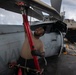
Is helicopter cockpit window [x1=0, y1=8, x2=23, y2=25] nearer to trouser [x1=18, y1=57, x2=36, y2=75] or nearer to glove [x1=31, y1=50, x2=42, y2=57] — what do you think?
trouser [x1=18, y1=57, x2=36, y2=75]

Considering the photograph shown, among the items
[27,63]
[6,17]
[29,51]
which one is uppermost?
[6,17]

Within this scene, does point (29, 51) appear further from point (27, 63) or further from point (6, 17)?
point (6, 17)

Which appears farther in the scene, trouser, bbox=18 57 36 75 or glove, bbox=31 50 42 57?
trouser, bbox=18 57 36 75

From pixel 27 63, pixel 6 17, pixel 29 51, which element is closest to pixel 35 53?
Result: pixel 29 51

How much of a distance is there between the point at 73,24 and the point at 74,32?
33.7 inches

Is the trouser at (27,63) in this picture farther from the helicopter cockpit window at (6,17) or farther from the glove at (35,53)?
the helicopter cockpit window at (6,17)

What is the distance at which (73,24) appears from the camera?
16547mm

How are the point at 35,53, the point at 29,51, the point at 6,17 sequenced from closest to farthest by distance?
the point at 35,53 → the point at 29,51 → the point at 6,17

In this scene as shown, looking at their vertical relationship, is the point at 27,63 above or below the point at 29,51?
below

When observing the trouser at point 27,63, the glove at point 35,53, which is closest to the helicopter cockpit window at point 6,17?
the trouser at point 27,63

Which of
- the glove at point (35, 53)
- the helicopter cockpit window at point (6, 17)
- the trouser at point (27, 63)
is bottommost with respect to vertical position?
the trouser at point (27, 63)

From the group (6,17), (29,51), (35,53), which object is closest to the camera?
(35,53)

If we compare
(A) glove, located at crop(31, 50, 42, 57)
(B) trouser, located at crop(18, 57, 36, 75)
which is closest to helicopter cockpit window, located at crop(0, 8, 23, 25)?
(B) trouser, located at crop(18, 57, 36, 75)

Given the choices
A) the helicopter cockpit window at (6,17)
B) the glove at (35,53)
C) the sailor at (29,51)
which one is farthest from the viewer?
the helicopter cockpit window at (6,17)
